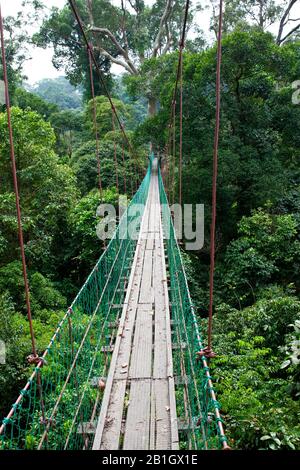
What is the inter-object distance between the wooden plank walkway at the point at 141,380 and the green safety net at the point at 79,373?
65 millimetres

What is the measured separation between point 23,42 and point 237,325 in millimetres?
11981

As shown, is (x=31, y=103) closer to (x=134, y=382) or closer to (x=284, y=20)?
(x=284, y=20)

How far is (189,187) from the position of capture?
686 centimetres

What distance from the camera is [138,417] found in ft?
5.61

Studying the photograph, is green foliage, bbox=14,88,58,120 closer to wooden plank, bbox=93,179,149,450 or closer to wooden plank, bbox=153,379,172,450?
wooden plank, bbox=93,179,149,450

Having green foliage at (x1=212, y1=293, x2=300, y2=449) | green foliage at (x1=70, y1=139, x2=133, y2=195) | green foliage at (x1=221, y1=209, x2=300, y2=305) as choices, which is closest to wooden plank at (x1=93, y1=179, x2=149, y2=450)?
green foliage at (x1=212, y1=293, x2=300, y2=449)

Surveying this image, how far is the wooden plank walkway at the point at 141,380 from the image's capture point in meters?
1.60

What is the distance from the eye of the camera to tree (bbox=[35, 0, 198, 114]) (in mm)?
13242

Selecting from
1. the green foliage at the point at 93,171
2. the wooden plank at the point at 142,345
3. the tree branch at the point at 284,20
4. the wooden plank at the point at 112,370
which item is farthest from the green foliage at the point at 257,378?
the tree branch at the point at 284,20

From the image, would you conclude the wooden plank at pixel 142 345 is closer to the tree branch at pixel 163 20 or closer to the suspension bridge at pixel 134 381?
Result: the suspension bridge at pixel 134 381

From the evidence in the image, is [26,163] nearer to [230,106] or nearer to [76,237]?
[76,237]

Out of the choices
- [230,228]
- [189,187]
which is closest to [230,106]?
[189,187]

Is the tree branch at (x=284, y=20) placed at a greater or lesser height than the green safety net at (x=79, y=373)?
greater

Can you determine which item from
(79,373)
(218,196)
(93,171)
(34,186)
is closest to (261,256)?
(218,196)
